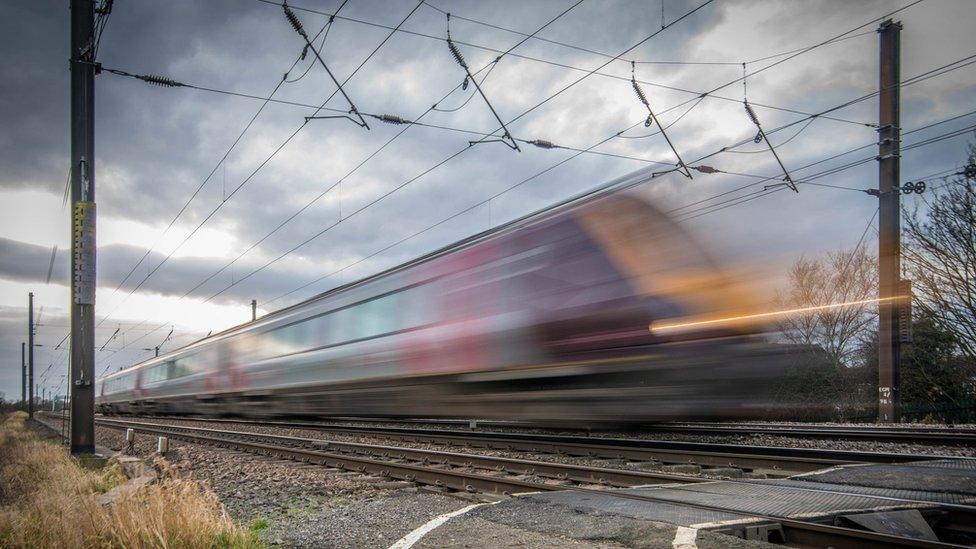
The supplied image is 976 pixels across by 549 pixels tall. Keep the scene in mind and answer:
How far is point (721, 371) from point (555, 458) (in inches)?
116

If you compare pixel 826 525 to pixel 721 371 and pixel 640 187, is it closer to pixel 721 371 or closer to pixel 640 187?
pixel 721 371

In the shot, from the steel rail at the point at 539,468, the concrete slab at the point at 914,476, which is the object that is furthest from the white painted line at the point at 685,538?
the concrete slab at the point at 914,476

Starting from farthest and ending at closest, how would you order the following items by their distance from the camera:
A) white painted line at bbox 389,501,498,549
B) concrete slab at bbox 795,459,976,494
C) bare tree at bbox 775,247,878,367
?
1. bare tree at bbox 775,247,878,367
2. concrete slab at bbox 795,459,976,494
3. white painted line at bbox 389,501,498,549

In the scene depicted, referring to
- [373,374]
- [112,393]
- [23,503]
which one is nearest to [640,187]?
[373,374]

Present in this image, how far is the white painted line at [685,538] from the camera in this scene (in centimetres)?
419

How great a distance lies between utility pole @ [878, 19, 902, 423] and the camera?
15.9 m

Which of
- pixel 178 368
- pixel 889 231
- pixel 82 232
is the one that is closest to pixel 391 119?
pixel 82 232

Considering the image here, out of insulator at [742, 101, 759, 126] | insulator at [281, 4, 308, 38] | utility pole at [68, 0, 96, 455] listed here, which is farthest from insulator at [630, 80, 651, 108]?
utility pole at [68, 0, 96, 455]

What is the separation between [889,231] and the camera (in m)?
16.4

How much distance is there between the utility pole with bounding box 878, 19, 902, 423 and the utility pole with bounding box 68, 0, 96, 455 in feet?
55.4

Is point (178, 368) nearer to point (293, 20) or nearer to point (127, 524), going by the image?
point (293, 20)

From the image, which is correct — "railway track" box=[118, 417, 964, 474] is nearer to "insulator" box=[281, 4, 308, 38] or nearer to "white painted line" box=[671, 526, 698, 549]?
"white painted line" box=[671, 526, 698, 549]

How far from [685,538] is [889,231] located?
49.7 ft

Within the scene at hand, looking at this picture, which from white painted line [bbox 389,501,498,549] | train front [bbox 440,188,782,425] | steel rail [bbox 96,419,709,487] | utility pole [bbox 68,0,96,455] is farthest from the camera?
utility pole [bbox 68,0,96,455]
